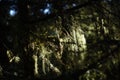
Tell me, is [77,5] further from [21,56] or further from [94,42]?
[21,56]

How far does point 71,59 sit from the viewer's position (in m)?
4.35

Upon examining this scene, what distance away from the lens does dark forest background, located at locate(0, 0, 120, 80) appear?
13.6 ft

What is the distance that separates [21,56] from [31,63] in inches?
9.4

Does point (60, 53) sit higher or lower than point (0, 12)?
lower

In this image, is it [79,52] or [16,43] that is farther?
[16,43]

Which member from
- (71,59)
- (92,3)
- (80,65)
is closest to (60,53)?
(71,59)

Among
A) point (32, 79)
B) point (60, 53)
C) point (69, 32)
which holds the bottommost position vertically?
point (32, 79)

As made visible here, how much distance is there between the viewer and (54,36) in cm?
475

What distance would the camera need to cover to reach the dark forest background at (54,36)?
13.6 ft

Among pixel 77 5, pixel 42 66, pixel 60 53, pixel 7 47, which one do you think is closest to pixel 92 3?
pixel 77 5

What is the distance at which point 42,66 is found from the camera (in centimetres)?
468

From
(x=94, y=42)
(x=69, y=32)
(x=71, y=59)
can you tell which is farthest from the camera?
(x=69, y=32)

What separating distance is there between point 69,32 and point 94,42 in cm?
68

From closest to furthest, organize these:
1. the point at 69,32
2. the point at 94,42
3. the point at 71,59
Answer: the point at 94,42
the point at 71,59
the point at 69,32
